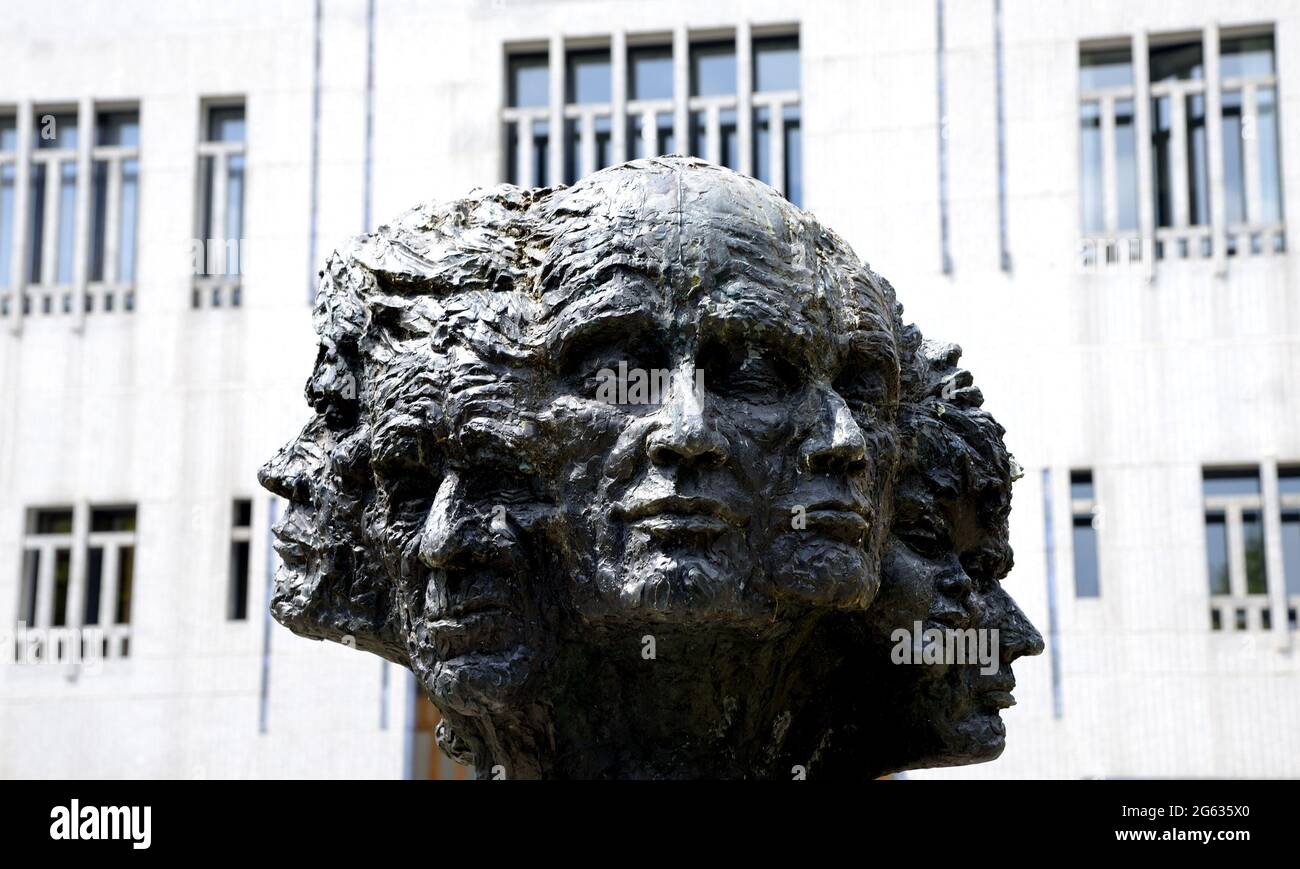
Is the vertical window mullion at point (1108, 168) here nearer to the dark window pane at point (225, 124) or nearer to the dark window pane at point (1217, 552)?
the dark window pane at point (1217, 552)

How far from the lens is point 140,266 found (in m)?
16.8

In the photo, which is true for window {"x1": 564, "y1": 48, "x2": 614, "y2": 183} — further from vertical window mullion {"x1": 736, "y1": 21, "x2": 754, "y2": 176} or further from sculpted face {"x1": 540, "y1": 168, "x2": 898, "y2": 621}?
sculpted face {"x1": 540, "y1": 168, "x2": 898, "y2": 621}

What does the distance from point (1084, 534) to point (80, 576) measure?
895 cm

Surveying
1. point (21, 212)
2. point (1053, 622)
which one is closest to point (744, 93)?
point (1053, 622)

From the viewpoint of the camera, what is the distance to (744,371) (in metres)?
3.76

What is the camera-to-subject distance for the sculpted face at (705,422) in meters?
3.62

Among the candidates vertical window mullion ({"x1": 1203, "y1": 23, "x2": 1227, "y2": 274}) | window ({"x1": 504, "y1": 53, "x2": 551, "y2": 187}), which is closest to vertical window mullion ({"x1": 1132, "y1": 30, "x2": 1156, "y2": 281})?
vertical window mullion ({"x1": 1203, "y1": 23, "x2": 1227, "y2": 274})

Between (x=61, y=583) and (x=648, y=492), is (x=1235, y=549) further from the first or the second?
(x=648, y=492)

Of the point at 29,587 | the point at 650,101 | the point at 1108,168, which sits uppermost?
the point at 650,101

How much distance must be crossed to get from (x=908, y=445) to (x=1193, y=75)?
42.4 ft

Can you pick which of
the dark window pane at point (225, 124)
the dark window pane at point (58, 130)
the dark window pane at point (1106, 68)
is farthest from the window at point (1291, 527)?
the dark window pane at point (58, 130)

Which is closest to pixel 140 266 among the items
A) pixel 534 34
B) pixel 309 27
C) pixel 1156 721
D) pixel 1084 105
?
pixel 309 27

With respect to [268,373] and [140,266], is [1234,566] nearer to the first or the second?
[268,373]

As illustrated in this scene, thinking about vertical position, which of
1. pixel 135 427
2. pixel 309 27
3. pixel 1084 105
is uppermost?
pixel 309 27
